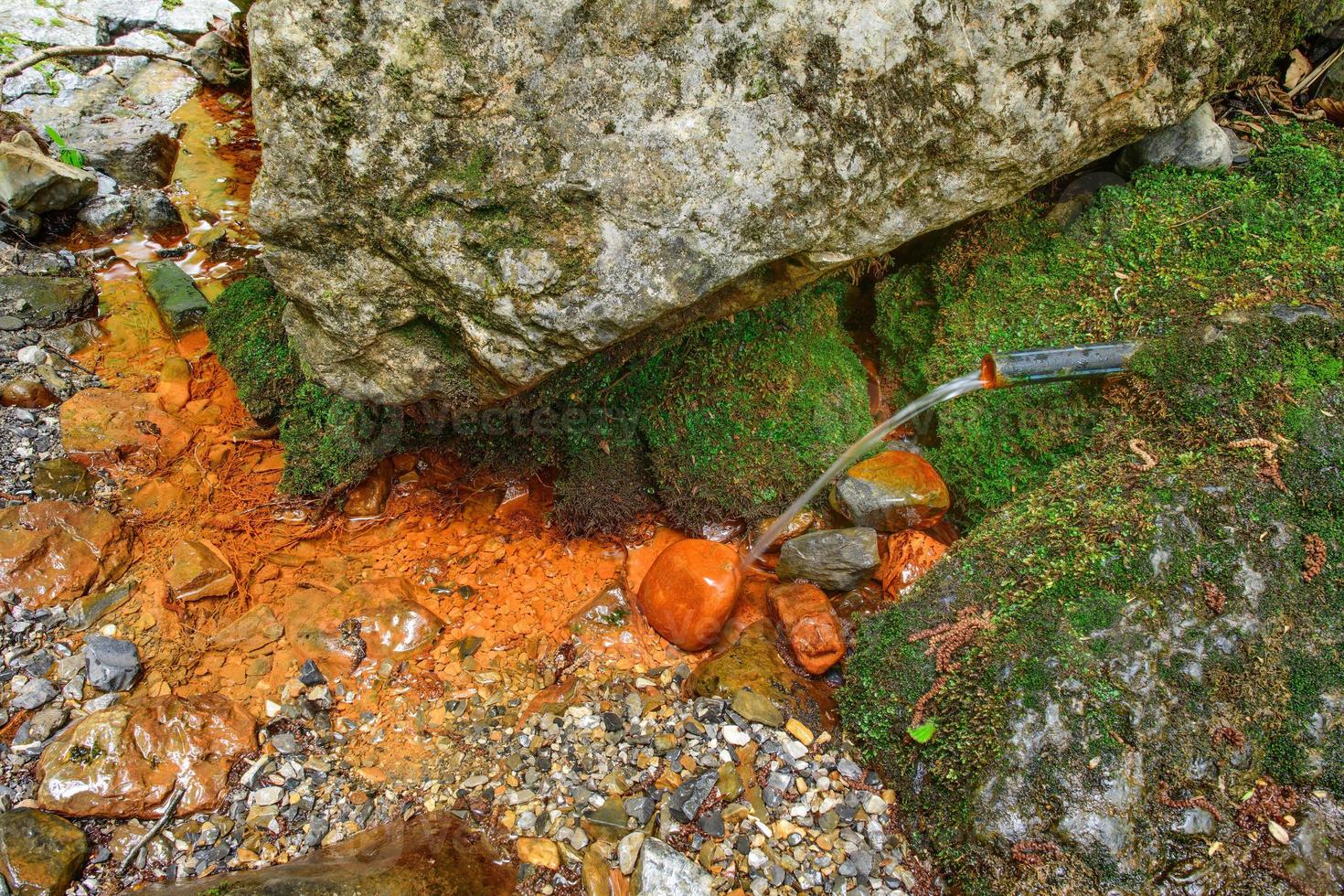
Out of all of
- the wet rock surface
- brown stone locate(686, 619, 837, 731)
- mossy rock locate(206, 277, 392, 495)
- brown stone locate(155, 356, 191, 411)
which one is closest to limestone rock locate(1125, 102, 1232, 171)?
brown stone locate(686, 619, 837, 731)

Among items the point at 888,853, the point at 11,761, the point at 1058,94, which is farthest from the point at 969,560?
the point at 11,761

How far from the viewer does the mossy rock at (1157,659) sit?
287cm

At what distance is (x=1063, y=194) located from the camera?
4.42 m

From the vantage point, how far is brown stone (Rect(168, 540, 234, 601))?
13.3 ft

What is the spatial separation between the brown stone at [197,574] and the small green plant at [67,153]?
4210 mm

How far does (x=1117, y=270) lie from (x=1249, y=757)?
255 centimetres

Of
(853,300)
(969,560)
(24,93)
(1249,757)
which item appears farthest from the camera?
(24,93)

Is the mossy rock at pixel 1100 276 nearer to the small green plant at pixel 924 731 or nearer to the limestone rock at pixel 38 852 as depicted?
the small green plant at pixel 924 731

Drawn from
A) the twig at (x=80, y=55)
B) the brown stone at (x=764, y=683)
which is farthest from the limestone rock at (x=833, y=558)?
the twig at (x=80, y=55)

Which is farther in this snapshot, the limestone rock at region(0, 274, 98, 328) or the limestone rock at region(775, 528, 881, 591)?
the limestone rock at region(0, 274, 98, 328)

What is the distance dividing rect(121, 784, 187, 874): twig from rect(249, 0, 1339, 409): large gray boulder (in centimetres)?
198

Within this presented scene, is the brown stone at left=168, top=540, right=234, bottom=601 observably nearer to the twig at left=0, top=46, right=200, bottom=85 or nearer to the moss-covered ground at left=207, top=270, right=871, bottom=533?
the moss-covered ground at left=207, top=270, right=871, bottom=533

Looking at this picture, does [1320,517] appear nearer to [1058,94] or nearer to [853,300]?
[1058,94]

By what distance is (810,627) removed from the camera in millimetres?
3857
